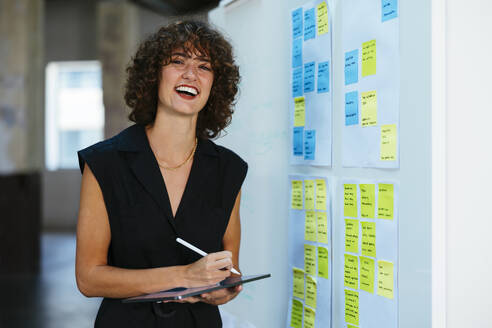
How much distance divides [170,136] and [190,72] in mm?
209

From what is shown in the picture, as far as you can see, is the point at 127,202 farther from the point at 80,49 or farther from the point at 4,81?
the point at 80,49

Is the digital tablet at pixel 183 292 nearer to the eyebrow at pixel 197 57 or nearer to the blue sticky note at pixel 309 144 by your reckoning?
the blue sticky note at pixel 309 144

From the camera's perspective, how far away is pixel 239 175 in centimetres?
174

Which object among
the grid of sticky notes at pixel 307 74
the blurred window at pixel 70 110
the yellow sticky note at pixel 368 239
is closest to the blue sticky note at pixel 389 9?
the grid of sticky notes at pixel 307 74

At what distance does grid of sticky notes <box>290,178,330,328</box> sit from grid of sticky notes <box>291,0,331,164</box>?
0.10 m

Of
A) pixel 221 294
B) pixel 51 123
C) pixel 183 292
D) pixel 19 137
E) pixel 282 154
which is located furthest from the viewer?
pixel 51 123

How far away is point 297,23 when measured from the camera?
176cm

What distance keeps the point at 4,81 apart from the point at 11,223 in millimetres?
1695

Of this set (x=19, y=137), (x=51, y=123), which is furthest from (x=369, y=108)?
(x=51, y=123)

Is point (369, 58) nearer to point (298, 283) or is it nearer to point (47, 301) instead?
point (298, 283)

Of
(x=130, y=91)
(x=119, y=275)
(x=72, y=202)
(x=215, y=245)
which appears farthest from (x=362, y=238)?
(x=72, y=202)

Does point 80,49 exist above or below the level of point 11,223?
above
